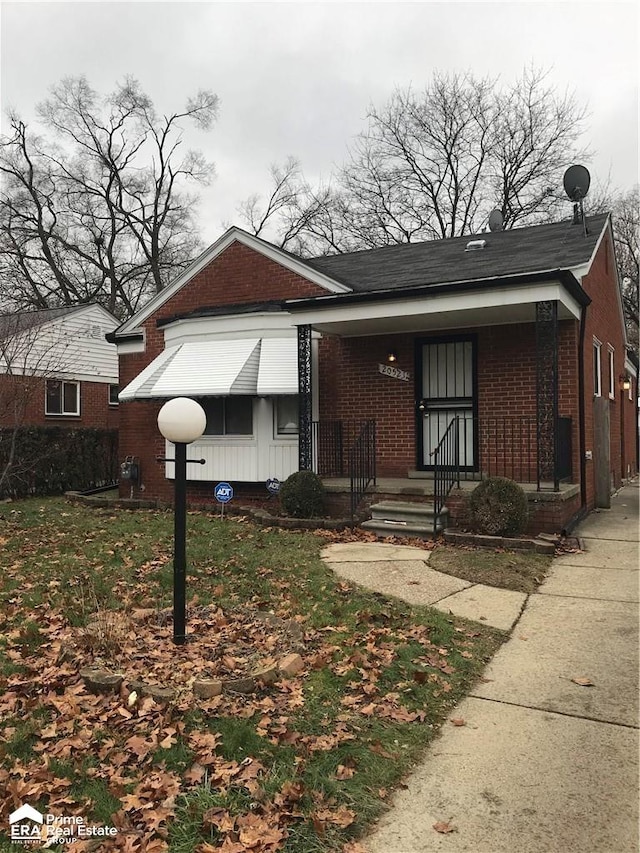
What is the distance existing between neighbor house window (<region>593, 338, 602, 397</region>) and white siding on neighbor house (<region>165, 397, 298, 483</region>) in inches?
230

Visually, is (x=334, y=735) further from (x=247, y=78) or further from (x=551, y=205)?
(x=551, y=205)

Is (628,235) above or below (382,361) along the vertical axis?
above

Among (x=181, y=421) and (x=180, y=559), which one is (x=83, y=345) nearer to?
(x=181, y=421)

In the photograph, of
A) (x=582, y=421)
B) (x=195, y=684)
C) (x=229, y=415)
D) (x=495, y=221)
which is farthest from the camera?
(x=495, y=221)

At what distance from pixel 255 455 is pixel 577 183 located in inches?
339

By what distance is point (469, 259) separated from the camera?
1130 cm

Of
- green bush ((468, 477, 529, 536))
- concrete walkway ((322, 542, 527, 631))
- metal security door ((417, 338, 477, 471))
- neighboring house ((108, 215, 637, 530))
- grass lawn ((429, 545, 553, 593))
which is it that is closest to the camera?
concrete walkway ((322, 542, 527, 631))

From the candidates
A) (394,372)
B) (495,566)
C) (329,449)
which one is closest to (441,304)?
(394,372)

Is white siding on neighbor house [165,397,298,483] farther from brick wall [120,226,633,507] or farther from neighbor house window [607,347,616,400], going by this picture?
neighbor house window [607,347,616,400]

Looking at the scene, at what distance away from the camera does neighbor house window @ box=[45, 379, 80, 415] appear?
65.5 feet

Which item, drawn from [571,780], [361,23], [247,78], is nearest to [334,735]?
[571,780]

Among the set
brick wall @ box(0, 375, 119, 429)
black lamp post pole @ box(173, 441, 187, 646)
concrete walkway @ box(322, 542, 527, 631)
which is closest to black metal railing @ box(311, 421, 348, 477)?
concrete walkway @ box(322, 542, 527, 631)

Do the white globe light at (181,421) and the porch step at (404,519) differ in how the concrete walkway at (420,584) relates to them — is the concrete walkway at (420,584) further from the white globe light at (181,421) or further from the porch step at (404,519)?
the white globe light at (181,421)

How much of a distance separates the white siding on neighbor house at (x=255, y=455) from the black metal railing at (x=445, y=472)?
2779mm
